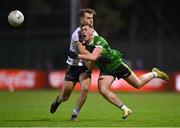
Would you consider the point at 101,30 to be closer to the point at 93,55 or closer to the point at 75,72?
the point at 75,72

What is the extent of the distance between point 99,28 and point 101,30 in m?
0.38

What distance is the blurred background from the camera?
44.0m

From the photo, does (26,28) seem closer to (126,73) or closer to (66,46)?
(66,46)

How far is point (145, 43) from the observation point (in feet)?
146

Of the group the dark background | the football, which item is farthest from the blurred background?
the football

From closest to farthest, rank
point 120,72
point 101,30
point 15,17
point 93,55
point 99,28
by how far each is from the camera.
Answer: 1. point 93,55
2. point 120,72
3. point 15,17
4. point 101,30
5. point 99,28

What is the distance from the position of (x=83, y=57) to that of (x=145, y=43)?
92.9 ft

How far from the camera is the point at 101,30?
209 ft

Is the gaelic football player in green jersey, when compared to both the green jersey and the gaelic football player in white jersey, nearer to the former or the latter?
the green jersey

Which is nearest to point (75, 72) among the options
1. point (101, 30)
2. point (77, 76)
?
point (77, 76)

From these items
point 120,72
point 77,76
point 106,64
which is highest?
point 106,64

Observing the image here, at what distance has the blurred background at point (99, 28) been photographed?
44000mm

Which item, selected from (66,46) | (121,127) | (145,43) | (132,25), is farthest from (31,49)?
(121,127)

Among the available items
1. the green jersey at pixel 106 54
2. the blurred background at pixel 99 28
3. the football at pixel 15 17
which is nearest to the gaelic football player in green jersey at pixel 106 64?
the green jersey at pixel 106 54
